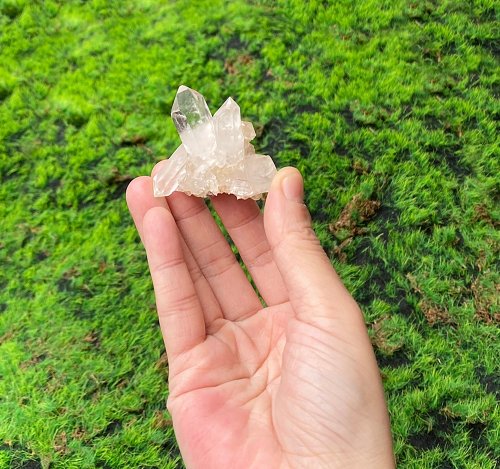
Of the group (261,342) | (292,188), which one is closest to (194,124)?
(292,188)

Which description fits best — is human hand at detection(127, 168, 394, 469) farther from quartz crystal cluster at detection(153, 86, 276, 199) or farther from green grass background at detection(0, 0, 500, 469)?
green grass background at detection(0, 0, 500, 469)

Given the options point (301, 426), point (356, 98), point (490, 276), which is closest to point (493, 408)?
point (490, 276)

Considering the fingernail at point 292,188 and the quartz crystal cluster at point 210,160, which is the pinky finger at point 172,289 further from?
the fingernail at point 292,188

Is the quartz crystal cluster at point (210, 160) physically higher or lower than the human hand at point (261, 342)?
higher

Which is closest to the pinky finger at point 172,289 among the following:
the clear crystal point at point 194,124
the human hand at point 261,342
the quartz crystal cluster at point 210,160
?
the human hand at point 261,342

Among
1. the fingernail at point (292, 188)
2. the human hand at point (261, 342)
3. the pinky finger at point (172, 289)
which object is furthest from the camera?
the pinky finger at point (172, 289)

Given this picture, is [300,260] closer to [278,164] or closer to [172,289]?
[172,289]
